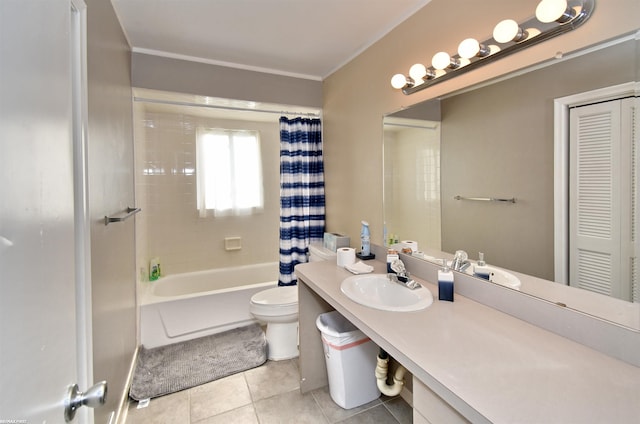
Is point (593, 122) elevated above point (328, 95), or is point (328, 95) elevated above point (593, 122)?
point (328, 95)

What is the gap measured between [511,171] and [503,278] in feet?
1.52

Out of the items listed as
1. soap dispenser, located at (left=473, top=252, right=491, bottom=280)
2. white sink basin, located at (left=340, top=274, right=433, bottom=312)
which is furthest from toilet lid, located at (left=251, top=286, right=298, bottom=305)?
soap dispenser, located at (left=473, top=252, right=491, bottom=280)

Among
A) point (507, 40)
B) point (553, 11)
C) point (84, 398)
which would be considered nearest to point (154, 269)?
point (84, 398)

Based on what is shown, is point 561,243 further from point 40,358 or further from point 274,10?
point 274,10

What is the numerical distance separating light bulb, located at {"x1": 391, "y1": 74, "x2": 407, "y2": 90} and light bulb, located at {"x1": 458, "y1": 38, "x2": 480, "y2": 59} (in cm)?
43

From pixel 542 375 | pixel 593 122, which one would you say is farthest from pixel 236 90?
Answer: pixel 542 375

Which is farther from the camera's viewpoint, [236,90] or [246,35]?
[236,90]

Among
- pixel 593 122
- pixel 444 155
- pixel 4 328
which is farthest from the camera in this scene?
pixel 444 155

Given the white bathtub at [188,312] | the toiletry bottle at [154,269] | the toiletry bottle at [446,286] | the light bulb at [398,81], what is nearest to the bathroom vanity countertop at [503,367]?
the toiletry bottle at [446,286]

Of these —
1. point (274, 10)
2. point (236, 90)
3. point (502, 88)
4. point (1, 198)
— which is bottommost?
point (1, 198)

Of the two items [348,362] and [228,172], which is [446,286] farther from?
[228,172]

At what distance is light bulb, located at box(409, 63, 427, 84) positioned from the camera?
164 cm

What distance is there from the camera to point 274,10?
1771 millimetres

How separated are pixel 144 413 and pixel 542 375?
206 cm
